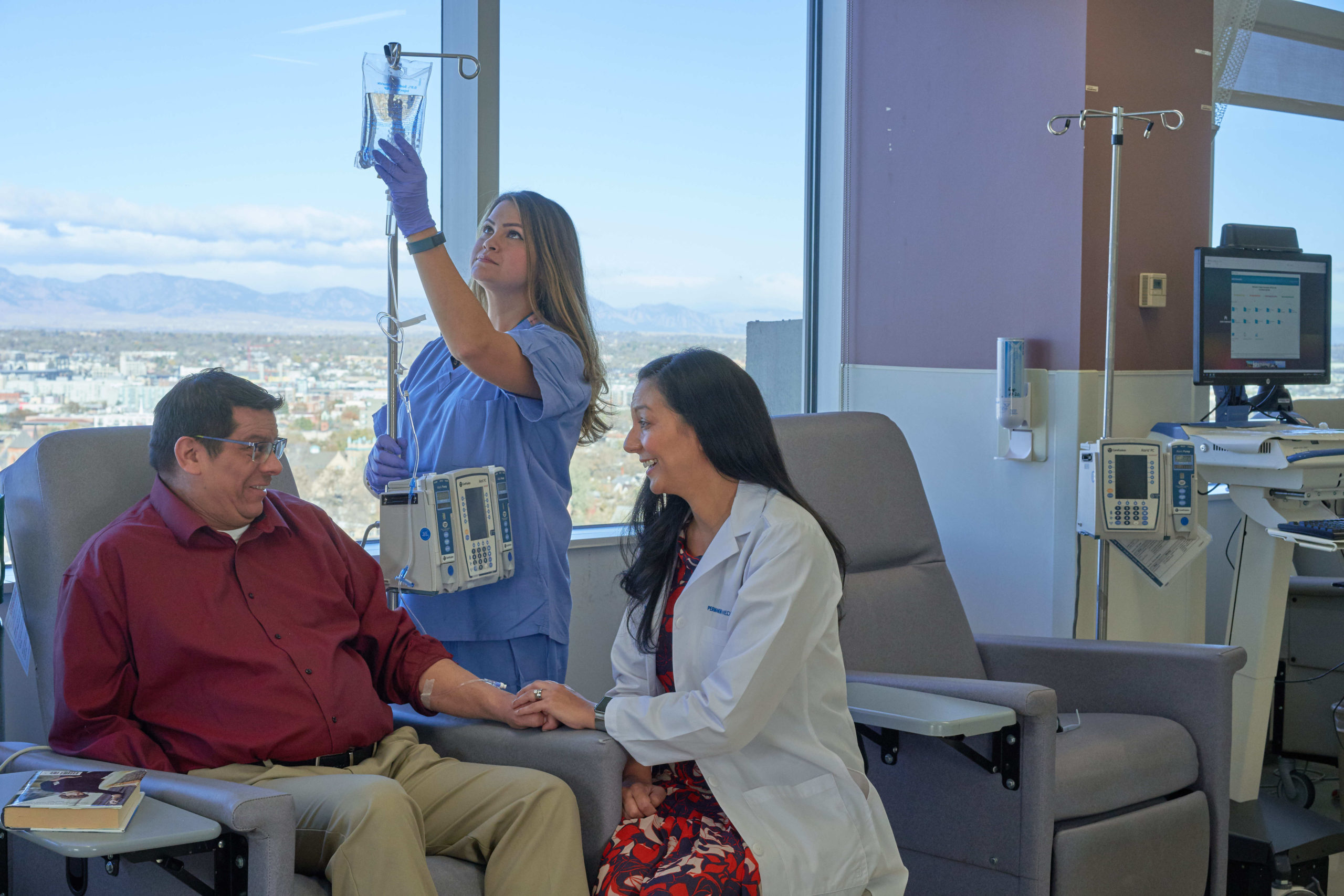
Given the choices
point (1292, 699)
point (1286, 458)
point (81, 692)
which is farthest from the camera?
point (1292, 699)

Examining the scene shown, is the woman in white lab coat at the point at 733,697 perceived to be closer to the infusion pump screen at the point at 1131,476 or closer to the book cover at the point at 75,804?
the book cover at the point at 75,804

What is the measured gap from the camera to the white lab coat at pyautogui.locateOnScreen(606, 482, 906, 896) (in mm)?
1539

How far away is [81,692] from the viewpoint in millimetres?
1527

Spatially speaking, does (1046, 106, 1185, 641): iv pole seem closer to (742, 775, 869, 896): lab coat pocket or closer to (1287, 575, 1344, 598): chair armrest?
(1287, 575, 1344, 598): chair armrest

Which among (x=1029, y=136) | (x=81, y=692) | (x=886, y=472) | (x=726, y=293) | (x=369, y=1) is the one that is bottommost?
(x=81, y=692)

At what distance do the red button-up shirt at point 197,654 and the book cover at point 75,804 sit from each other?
0.23 meters

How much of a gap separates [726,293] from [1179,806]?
2030 mm

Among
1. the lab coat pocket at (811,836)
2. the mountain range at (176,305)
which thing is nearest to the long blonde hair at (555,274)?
the mountain range at (176,305)

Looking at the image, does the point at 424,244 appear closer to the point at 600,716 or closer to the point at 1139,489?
the point at 600,716

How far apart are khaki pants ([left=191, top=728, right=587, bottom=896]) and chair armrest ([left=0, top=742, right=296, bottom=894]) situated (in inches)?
4.1

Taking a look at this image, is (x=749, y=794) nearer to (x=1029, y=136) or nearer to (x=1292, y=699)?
(x=1029, y=136)

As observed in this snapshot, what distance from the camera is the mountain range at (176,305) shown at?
96.7 inches

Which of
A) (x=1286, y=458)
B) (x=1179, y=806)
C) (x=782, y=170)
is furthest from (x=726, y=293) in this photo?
(x=1179, y=806)

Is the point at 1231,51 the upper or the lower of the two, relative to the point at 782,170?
upper
